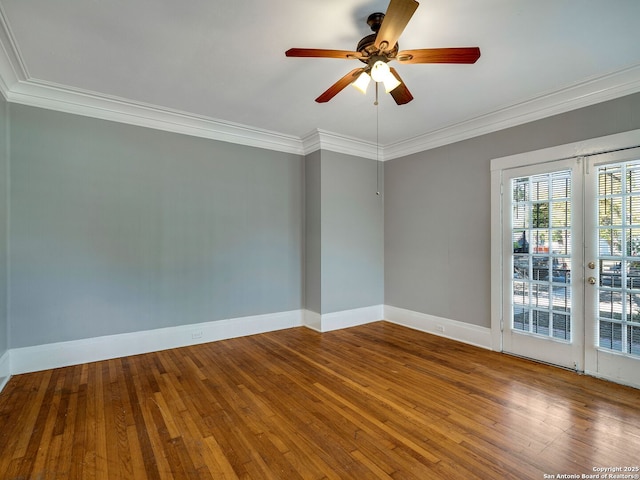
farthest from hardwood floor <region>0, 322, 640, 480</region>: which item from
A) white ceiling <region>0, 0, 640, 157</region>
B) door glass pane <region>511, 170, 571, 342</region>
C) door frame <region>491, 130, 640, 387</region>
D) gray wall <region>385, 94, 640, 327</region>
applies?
white ceiling <region>0, 0, 640, 157</region>

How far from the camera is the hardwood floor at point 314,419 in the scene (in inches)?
73.2

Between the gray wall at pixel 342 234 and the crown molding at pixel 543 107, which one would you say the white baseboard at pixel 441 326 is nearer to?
the gray wall at pixel 342 234

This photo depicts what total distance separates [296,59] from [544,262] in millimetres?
3265

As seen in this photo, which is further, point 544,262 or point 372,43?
point 544,262

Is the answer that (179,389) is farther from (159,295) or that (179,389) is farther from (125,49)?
(125,49)

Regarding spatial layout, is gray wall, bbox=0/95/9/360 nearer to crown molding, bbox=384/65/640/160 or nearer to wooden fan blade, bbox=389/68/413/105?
wooden fan blade, bbox=389/68/413/105

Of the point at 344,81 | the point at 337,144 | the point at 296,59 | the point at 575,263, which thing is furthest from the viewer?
the point at 337,144

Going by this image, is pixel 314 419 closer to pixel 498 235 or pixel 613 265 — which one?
pixel 498 235

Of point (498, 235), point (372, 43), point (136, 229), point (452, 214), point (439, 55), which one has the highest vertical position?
point (372, 43)

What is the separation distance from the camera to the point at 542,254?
11.3ft

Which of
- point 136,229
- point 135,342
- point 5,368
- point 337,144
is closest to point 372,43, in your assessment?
point 337,144

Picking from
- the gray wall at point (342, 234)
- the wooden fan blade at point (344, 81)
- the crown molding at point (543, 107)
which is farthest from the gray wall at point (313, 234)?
the wooden fan blade at point (344, 81)

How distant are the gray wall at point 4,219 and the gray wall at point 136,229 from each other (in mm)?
75

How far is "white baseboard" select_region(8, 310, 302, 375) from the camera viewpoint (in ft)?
10.4
